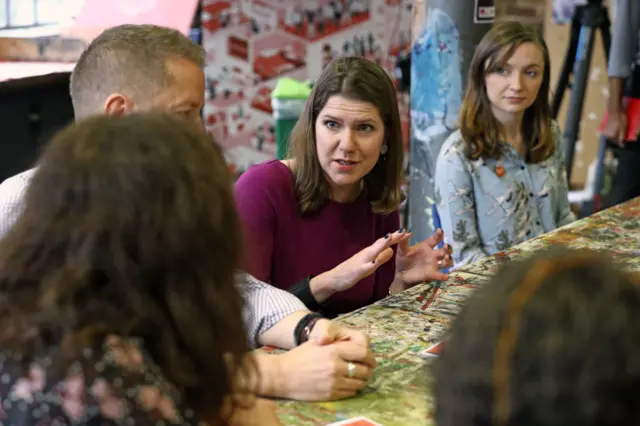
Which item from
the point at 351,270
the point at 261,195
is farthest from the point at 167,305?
the point at 261,195

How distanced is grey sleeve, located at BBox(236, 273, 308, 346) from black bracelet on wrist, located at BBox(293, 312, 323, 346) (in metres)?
0.05

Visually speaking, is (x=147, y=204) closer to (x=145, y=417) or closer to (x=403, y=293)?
(x=145, y=417)

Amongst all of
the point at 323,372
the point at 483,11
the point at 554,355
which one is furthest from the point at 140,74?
the point at 483,11

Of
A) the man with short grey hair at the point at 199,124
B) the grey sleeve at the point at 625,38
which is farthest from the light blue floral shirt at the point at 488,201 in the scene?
the grey sleeve at the point at 625,38

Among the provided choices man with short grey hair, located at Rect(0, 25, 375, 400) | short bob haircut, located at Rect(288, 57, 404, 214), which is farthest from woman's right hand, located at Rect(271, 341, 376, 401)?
short bob haircut, located at Rect(288, 57, 404, 214)

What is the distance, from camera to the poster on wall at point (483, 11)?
9.54 ft

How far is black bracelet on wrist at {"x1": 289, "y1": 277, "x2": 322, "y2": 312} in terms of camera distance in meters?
1.80

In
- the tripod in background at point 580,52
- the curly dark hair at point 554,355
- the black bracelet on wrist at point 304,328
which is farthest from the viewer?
the tripod in background at point 580,52

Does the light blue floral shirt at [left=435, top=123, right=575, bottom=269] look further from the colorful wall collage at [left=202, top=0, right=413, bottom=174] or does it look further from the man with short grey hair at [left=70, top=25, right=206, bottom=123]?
the colorful wall collage at [left=202, top=0, right=413, bottom=174]

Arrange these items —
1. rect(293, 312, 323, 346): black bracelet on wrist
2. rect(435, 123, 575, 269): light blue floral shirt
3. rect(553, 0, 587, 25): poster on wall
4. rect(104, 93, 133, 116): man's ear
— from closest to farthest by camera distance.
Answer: rect(293, 312, 323, 346): black bracelet on wrist → rect(104, 93, 133, 116): man's ear → rect(435, 123, 575, 269): light blue floral shirt → rect(553, 0, 587, 25): poster on wall

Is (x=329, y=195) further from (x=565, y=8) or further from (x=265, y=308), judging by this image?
(x=565, y=8)

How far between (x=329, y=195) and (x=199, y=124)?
0.55m

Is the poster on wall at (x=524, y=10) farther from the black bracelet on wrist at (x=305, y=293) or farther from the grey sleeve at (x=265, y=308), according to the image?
the grey sleeve at (x=265, y=308)

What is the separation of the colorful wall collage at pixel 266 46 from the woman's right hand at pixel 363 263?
3.21 m
